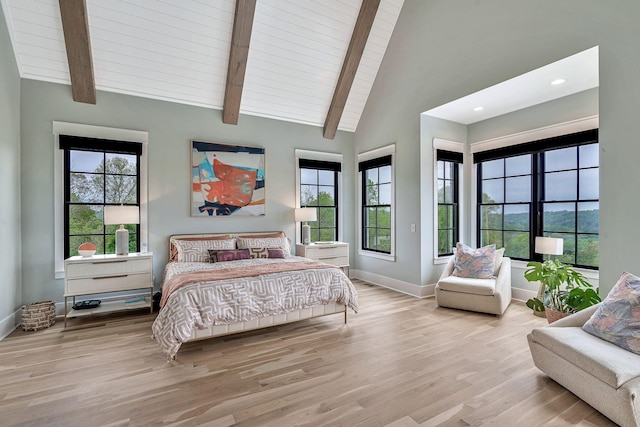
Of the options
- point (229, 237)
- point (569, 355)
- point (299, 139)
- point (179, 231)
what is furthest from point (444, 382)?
point (299, 139)

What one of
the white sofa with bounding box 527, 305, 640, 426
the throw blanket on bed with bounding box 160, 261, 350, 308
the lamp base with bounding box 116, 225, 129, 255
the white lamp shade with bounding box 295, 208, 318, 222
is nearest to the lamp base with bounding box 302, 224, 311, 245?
the white lamp shade with bounding box 295, 208, 318, 222

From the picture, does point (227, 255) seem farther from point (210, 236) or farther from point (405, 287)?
point (405, 287)

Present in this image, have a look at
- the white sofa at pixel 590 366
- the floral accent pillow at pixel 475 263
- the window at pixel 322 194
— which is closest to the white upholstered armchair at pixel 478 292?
the floral accent pillow at pixel 475 263

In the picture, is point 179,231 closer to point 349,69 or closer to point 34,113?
point 34,113

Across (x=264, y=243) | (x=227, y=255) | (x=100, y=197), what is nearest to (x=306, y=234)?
(x=264, y=243)

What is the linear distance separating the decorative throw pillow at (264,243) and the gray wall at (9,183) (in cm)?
256

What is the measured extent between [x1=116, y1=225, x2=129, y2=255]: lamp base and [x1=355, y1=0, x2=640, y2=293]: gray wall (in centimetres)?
384

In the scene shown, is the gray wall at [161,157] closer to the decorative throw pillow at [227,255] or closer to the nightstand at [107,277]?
the nightstand at [107,277]

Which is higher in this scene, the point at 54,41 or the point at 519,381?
the point at 54,41

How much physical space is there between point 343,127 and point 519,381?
4.72 metres

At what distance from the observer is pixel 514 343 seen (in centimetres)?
306

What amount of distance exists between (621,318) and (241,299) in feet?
9.62

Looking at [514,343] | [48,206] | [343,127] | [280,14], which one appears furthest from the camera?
[343,127]

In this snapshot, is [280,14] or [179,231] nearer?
[280,14]
